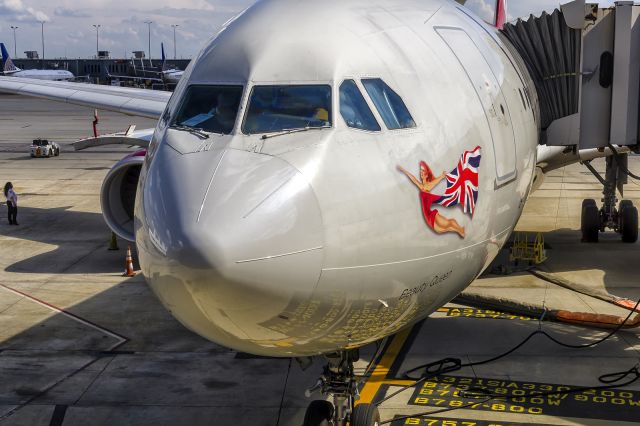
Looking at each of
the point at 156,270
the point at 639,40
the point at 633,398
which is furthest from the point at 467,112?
the point at 639,40

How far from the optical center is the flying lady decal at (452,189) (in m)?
7.44

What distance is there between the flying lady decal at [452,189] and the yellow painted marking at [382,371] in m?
3.45

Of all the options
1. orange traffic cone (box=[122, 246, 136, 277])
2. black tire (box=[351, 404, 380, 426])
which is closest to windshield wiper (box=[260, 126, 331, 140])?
black tire (box=[351, 404, 380, 426])

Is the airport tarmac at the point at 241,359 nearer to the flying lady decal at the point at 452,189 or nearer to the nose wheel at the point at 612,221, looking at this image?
the nose wheel at the point at 612,221

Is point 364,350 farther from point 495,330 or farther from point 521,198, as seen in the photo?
point 521,198

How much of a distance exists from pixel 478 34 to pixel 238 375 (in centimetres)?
564

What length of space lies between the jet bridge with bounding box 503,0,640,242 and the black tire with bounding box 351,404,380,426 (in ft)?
19.0

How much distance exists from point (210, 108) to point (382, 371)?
606 cm

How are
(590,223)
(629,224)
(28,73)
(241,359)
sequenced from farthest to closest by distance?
1. (28,73)
2. (590,223)
3. (629,224)
4. (241,359)

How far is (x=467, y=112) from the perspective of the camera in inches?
335

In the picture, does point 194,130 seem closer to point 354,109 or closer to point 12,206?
point 354,109

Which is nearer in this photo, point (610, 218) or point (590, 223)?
point (590, 223)

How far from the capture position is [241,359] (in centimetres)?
1340

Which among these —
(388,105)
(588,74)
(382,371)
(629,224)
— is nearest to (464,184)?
(388,105)
